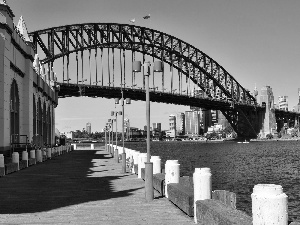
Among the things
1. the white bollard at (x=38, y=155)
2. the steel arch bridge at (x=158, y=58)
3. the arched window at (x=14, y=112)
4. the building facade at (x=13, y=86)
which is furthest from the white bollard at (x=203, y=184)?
the steel arch bridge at (x=158, y=58)

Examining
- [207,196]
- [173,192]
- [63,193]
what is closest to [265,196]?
[207,196]

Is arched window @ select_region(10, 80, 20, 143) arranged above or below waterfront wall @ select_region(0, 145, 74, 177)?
above

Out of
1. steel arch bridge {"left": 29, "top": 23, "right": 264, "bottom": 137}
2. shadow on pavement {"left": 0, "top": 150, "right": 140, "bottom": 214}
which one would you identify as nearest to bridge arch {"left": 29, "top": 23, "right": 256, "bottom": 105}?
steel arch bridge {"left": 29, "top": 23, "right": 264, "bottom": 137}

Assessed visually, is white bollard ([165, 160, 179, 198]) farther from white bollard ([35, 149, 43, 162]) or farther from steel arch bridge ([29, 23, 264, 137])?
steel arch bridge ([29, 23, 264, 137])

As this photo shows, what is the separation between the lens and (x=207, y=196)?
36.6 ft

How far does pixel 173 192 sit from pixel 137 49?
434 ft

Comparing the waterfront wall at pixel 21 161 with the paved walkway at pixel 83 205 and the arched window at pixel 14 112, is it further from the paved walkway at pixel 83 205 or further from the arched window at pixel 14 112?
the paved walkway at pixel 83 205

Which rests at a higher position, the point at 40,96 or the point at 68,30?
the point at 68,30

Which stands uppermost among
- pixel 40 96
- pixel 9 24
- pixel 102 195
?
pixel 9 24

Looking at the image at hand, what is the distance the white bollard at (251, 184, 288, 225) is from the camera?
22.8 feet

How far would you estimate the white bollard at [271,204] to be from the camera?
22.8 feet

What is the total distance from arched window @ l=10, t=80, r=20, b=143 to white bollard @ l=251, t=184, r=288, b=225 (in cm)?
2917

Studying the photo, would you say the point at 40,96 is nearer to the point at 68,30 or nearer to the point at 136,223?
the point at 136,223

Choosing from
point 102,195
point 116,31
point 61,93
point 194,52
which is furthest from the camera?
point 194,52
